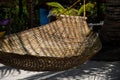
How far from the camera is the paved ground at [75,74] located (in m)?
6.84

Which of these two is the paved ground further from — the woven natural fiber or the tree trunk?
the tree trunk

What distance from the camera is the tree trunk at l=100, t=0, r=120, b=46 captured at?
9017 mm

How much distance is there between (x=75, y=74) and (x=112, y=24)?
2560 mm

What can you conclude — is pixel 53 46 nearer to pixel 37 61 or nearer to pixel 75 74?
pixel 75 74

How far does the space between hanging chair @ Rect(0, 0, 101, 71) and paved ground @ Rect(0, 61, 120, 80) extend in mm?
895

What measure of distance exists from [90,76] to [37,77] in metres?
1.06

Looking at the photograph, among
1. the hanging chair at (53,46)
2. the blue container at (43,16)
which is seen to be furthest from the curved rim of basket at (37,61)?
the blue container at (43,16)

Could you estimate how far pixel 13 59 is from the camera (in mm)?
4449

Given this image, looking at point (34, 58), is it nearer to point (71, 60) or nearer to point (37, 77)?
point (71, 60)

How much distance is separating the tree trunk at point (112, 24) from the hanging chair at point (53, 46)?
258 centimetres

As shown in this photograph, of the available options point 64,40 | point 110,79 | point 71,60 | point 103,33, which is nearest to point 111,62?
point 103,33

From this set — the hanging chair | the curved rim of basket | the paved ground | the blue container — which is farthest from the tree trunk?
the curved rim of basket

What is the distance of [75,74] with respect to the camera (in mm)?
7094

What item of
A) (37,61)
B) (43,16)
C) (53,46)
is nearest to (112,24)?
(53,46)
